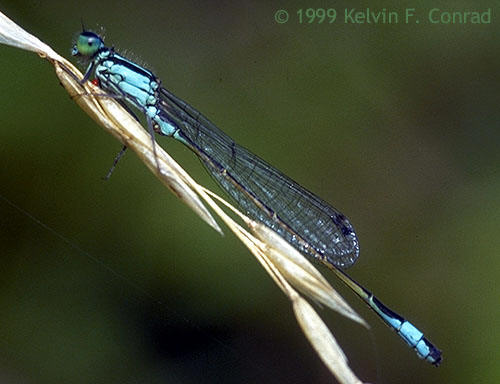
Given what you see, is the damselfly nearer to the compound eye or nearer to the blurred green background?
the compound eye

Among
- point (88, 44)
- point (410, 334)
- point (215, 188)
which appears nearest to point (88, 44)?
point (88, 44)

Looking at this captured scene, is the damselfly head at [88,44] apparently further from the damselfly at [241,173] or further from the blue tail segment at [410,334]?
the blue tail segment at [410,334]

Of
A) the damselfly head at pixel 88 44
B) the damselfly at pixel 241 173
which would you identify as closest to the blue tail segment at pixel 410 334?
the damselfly at pixel 241 173

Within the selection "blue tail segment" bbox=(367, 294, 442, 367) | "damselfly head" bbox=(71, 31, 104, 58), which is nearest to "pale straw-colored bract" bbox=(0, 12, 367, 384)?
"damselfly head" bbox=(71, 31, 104, 58)

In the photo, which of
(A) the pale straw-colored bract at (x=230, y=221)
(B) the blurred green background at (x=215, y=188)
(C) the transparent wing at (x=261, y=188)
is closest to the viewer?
(A) the pale straw-colored bract at (x=230, y=221)

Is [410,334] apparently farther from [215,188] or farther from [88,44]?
[88,44]

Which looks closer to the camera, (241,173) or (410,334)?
(410,334)
